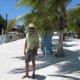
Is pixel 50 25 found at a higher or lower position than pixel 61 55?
higher

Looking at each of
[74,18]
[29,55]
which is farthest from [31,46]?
[74,18]

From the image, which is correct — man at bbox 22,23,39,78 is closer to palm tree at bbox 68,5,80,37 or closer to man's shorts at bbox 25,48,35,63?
man's shorts at bbox 25,48,35,63

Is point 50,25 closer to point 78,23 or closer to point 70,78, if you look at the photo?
point 78,23

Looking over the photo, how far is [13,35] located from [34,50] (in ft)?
206

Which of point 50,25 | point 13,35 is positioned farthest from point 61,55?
point 13,35

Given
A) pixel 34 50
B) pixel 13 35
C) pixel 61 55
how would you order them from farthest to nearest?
1. pixel 13 35
2. pixel 61 55
3. pixel 34 50

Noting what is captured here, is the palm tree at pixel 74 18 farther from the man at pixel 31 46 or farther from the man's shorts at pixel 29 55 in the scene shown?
the man's shorts at pixel 29 55

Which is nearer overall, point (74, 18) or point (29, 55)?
point (29, 55)

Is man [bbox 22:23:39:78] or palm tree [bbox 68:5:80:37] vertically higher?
palm tree [bbox 68:5:80:37]

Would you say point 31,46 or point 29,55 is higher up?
point 31,46

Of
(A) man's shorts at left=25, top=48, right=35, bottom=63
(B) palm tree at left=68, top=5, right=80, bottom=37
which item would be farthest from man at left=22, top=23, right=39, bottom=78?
(B) palm tree at left=68, top=5, right=80, bottom=37

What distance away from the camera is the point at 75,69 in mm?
12336

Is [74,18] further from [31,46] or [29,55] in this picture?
[29,55]

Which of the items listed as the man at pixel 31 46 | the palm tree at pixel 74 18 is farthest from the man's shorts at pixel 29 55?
the palm tree at pixel 74 18
